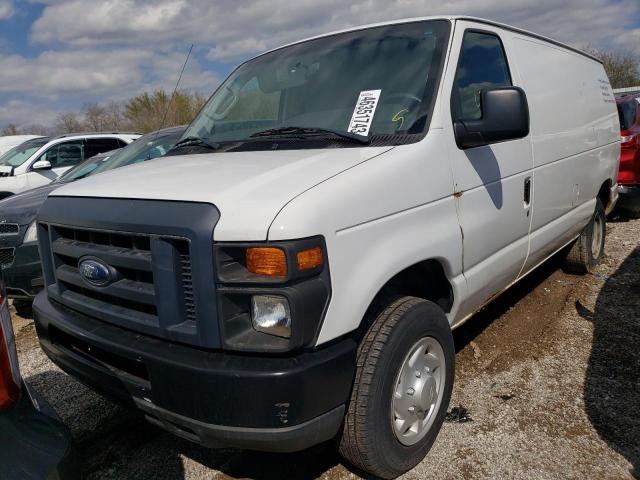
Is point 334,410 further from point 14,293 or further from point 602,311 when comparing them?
point 14,293

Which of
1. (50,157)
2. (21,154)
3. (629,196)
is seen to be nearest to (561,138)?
(629,196)

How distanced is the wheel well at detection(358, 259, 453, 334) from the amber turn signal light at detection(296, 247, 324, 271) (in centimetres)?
56

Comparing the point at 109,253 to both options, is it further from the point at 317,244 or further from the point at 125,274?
the point at 317,244

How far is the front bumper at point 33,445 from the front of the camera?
1.50 meters

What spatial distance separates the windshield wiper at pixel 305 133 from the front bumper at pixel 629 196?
5.77m

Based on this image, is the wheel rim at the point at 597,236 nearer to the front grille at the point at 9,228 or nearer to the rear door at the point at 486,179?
the rear door at the point at 486,179

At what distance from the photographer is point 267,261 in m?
1.81

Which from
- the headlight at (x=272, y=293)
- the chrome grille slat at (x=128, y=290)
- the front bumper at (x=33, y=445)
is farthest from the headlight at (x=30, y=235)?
the headlight at (x=272, y=293)

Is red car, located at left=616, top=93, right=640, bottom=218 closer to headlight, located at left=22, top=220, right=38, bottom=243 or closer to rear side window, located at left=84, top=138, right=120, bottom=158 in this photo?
headlight, located at left=22, top=220, right=38, bottom=243

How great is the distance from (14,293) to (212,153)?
2.76m

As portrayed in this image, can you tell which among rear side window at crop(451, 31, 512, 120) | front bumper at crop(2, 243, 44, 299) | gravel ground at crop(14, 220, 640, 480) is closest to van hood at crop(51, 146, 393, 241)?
rear side window at crop(451, 31, 512, 120)

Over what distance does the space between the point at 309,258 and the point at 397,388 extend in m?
0.87

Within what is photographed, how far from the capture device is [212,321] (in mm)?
1846

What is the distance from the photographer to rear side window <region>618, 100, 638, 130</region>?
23.3ft
